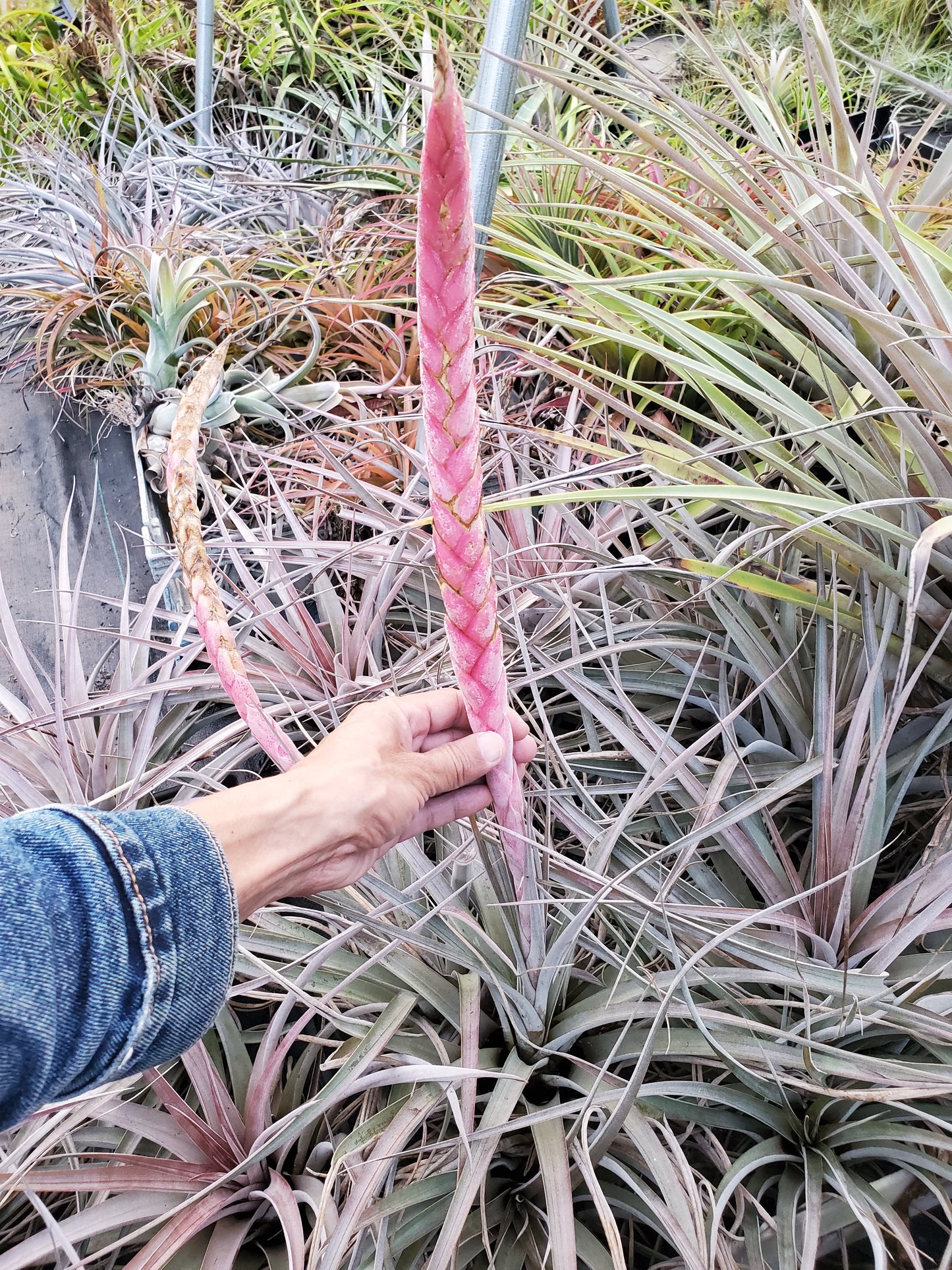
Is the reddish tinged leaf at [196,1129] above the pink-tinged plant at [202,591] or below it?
below

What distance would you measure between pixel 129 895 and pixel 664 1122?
1.40ft

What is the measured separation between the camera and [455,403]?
0.39 m

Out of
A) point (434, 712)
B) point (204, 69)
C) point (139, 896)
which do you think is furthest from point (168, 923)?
point (204, 69)

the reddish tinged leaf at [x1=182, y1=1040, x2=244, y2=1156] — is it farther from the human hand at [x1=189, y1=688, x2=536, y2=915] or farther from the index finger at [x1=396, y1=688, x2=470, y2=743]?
the index finger at [x1=396, y1=688, x2=470, y2=743]

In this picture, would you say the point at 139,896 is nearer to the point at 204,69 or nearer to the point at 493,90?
the point at 493,90

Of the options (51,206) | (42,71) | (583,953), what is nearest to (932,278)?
(583,953)

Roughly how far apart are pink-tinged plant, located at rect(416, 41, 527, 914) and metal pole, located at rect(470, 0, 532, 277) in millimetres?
452

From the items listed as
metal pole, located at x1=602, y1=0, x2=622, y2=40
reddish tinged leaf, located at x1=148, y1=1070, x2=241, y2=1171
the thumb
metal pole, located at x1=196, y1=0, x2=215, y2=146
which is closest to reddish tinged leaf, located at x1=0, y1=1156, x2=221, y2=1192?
reddish tinged leaf, located at x1=148, y1=1070, x2=241, y2=1171

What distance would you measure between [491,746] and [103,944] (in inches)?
10.5

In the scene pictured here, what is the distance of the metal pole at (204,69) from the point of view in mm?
1771

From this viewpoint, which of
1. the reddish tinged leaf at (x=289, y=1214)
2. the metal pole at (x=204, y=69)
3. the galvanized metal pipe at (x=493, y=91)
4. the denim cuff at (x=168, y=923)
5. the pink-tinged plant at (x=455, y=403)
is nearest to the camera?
the pink-tinged plant at (x=455, y=403)

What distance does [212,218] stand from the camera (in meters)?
1.89

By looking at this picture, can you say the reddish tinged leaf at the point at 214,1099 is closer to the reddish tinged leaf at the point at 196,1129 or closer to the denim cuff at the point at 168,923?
the reddish tinged leaf at the point at 196,1129

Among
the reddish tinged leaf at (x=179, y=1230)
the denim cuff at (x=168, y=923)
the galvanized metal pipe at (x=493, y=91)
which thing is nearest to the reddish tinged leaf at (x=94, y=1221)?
the reddish tinged leaf at (x=179, y=1230)
